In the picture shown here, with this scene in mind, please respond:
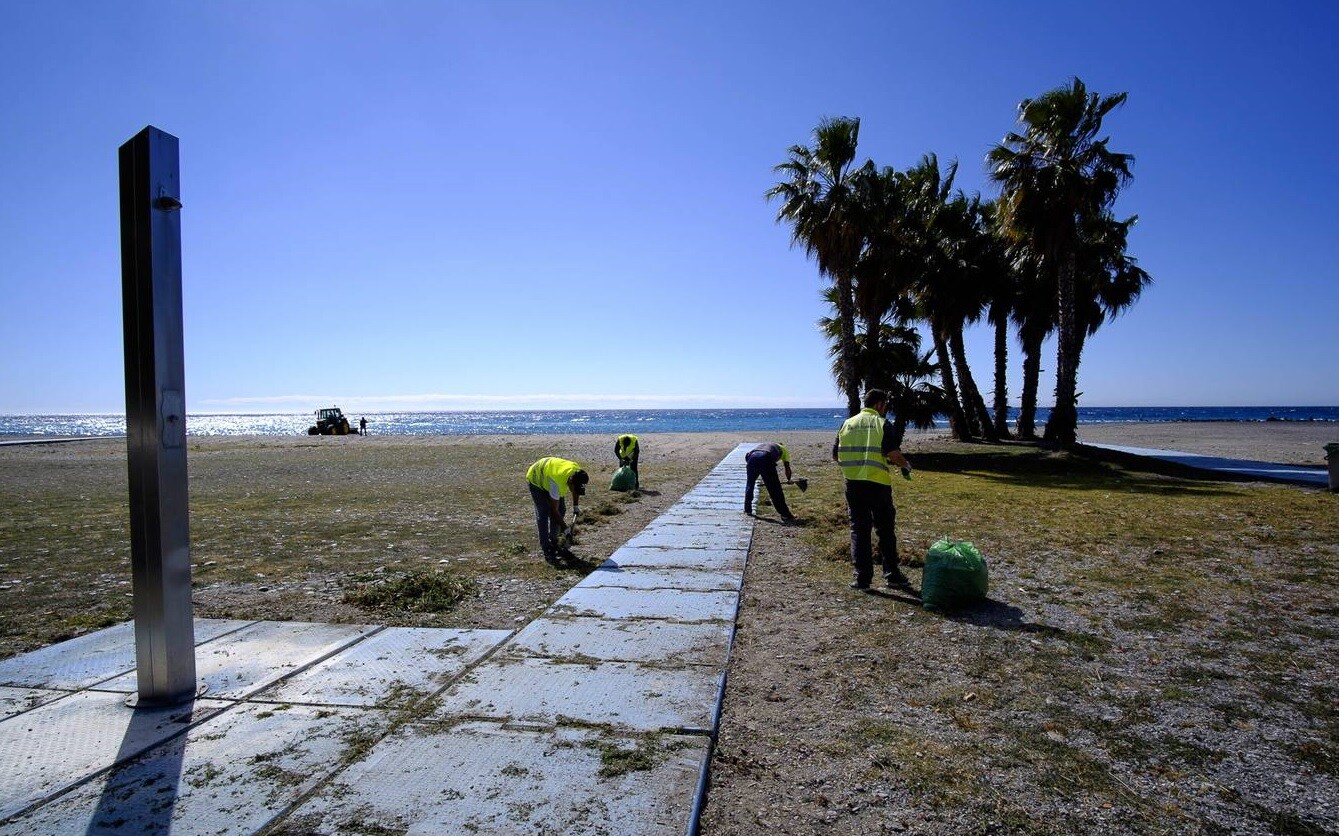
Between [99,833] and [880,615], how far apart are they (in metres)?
5.00

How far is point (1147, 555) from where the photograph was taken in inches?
316

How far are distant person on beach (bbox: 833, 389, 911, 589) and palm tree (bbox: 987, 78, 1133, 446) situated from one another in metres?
17.1

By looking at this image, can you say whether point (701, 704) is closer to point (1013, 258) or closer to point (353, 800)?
point (353, 800)

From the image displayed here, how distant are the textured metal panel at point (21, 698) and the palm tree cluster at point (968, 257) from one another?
2003 centimetres

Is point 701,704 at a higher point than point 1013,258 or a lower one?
lower

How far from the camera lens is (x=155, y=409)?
12.4ft

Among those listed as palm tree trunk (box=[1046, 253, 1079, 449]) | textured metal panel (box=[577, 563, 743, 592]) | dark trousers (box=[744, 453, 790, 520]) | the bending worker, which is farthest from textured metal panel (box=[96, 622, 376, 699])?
palm tree trunk (box=[1046, 253, 1079, 449])

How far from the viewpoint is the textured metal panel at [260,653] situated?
423 cm

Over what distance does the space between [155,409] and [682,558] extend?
5.31 metres

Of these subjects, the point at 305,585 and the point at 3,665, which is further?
the point at 305,585

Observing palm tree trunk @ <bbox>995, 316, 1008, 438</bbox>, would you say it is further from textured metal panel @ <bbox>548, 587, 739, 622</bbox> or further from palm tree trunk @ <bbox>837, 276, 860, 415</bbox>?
textured metal panel @ <bbox>548, 587, 739, 622</bbox>

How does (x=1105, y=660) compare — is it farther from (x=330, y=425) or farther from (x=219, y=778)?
(x=330, y=425)

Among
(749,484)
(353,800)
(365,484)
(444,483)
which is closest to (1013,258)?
(749,484)

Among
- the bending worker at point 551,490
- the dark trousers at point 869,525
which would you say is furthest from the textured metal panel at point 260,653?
the dark trousers at point 869,525
